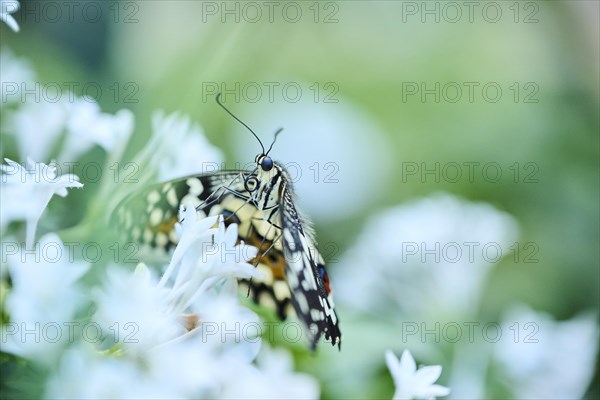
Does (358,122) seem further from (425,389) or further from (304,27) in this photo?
(425,389)

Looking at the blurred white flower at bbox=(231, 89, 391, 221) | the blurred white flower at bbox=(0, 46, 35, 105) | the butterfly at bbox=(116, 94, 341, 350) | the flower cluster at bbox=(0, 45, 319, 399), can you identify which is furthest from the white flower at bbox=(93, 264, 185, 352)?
the blurred white flower at bbox=(231, 89, 391, 221)

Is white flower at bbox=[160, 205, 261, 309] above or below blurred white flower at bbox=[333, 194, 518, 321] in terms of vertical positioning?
above

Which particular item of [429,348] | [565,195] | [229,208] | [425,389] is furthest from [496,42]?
[425,389]

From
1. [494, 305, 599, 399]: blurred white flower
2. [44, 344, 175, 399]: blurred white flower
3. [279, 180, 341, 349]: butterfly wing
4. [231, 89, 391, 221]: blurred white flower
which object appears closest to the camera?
[44, 344, 175, 399]: blurred white flower

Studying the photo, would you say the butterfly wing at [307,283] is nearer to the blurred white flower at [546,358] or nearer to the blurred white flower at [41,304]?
the blurred white flower at [41,304]

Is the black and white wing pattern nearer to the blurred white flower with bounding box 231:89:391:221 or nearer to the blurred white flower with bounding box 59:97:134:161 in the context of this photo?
the blurred white flower with bounding box 59:97:134:161

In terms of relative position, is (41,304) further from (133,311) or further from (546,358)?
(546,358)
